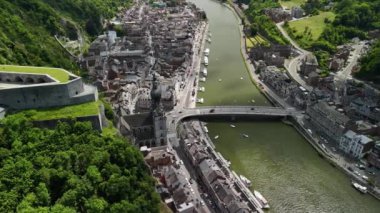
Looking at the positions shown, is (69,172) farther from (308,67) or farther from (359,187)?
(308,67)

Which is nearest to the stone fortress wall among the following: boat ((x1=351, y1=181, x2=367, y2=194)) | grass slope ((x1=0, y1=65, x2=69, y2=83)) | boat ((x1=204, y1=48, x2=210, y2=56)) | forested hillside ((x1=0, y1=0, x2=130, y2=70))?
grass slope ((x1=0, y1=65, x2=69, y2=83))

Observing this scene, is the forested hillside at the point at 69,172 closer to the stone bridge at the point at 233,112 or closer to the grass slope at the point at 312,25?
the stone bridge at the point at 233,112

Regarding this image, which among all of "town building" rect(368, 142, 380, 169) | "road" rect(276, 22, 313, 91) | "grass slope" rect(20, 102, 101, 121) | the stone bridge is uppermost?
"grass slope" rect(20, 102, 101, 121)

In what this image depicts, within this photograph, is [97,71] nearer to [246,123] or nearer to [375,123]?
[246,123]

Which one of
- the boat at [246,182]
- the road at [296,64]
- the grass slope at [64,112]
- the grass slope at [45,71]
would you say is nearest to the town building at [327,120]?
the road at [296,64]

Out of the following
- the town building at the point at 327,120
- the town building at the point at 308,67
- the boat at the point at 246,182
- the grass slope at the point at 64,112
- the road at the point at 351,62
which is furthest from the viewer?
the road at the point at 351,62

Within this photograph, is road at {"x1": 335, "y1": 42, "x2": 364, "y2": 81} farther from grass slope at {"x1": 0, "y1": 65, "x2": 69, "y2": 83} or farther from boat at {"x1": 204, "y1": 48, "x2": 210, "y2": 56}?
grass slope at {"x1": 0, "y1": 65, "x2": 69, "y2": 83}
